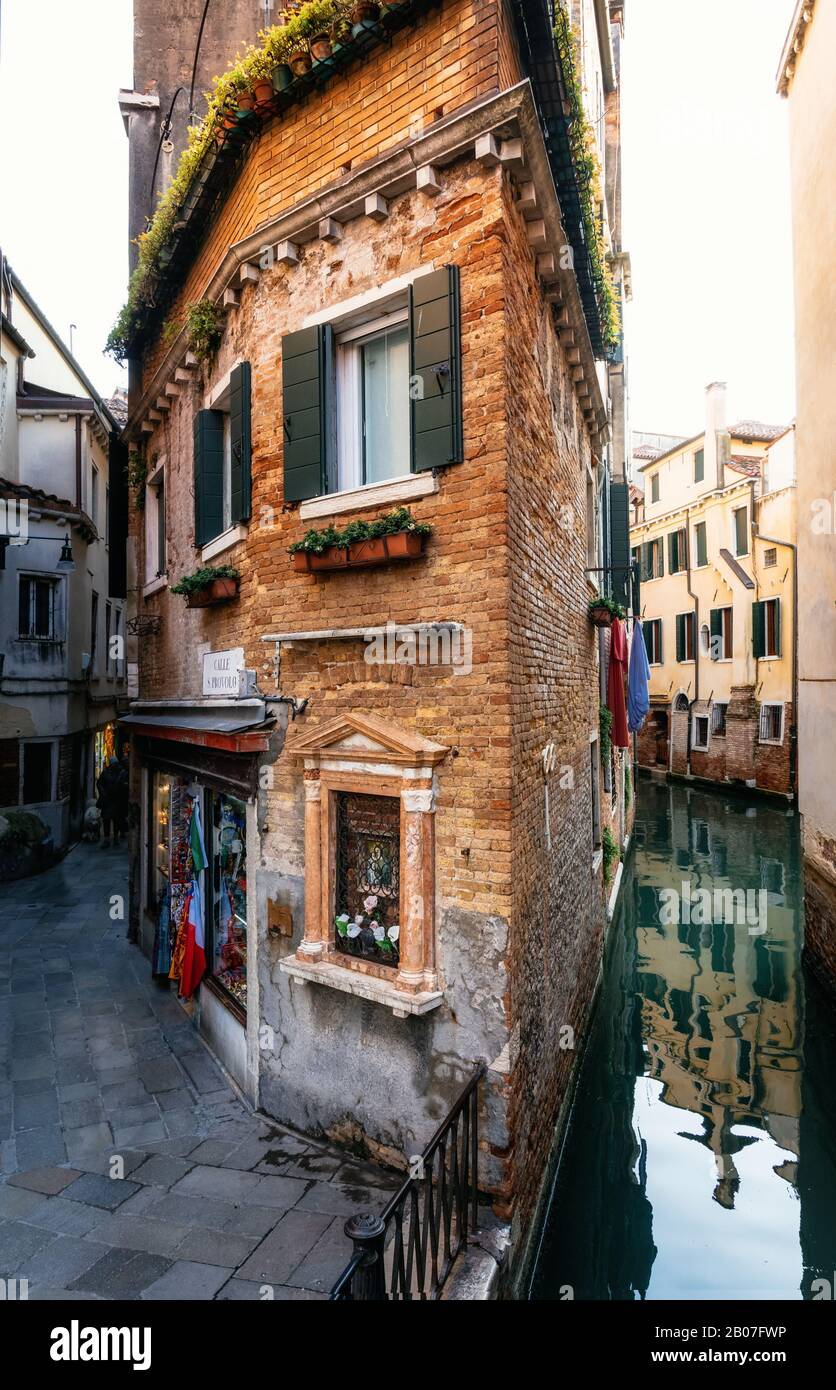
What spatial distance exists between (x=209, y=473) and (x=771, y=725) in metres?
21.9

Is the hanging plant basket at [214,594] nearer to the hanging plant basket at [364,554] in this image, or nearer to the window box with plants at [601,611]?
the hanging plant basket at [364,554]

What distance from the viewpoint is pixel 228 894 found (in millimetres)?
7324

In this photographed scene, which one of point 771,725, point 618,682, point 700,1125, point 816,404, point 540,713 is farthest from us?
point 771,725

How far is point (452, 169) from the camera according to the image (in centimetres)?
488

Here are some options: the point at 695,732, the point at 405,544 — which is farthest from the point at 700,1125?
the point at 695,732

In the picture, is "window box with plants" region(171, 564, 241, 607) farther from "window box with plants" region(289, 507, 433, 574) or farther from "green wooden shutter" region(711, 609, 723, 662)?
"green wooden shutter" region(711, 609, 723, 662)

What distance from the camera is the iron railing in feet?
9.21

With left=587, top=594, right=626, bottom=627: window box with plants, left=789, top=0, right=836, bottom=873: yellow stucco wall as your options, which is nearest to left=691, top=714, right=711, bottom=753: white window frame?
left=789, top=0, right=836, bottom=873: yellow stucco wall

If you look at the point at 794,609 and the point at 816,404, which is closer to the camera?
the point at 816,404

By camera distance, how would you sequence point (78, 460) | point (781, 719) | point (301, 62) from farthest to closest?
point (781, 719) < point (78, 460) < point (301, 62)

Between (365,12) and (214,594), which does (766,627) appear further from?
(365,12)

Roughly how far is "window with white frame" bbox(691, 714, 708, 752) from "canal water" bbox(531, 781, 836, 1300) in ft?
48.6
